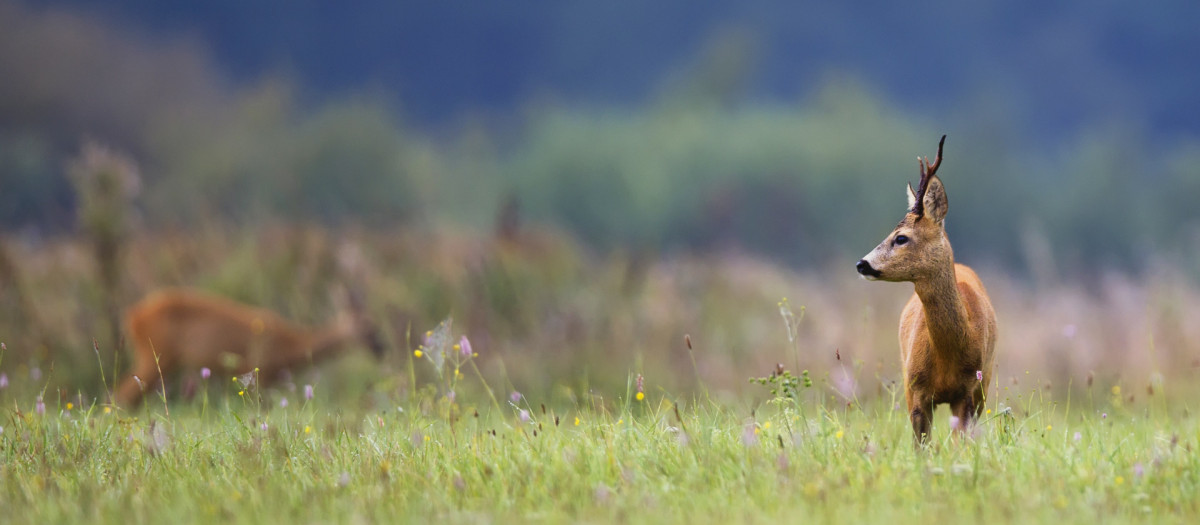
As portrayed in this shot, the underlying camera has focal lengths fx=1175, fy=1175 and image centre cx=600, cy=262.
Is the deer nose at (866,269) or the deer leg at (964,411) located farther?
the deer leg at (964,411)

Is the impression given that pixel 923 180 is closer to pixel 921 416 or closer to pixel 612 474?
pixel 921 416

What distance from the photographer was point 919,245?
14.1 ft

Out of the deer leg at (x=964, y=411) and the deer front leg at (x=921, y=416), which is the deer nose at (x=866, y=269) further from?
the deer leg at (x=964, y=411)

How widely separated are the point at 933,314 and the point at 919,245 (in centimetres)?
26

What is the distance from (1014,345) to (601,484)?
6698 millimetres

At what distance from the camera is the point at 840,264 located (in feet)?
47.2

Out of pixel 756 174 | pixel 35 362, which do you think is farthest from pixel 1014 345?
pixel 756 174

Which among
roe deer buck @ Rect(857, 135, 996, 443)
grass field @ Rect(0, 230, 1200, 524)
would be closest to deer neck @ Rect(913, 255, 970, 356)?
roe deer buck @ Rect(857, 135, 996, 443)

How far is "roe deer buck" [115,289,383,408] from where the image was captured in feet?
27.8

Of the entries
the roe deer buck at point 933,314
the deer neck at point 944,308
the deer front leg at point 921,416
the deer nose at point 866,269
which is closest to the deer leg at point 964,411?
the roe deer buck at point 933,314

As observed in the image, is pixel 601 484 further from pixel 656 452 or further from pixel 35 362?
pixel 35 362

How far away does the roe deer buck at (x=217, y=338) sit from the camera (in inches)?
333

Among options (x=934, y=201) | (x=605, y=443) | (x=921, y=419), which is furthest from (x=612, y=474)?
(x=934, y=201)

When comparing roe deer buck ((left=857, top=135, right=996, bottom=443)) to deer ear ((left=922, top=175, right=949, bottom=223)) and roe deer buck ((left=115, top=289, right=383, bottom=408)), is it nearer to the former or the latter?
deer ear ((left=922, top=175, right=949, bottom=223))
